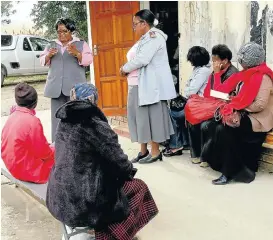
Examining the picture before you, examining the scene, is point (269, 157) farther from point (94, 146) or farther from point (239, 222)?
point (94, 146)

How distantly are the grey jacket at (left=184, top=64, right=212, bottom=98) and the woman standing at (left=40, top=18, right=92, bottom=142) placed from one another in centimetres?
117

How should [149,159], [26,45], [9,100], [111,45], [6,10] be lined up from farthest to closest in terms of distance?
[6,10], [26,45], [9,100], [111,45], [149,159]

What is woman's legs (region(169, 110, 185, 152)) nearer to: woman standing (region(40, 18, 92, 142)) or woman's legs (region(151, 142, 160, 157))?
woman's legs (region(151, 142, 160, 157))

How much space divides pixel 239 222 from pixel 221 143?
3.12 feet

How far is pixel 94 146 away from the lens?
276 cm

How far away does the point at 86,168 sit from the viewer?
9.07 feet

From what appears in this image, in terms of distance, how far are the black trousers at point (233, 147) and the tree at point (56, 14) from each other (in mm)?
11297

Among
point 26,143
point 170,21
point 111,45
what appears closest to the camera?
point 26,143

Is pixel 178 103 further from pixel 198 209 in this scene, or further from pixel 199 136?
pixel 198 209

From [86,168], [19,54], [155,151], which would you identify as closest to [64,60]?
[155,151]

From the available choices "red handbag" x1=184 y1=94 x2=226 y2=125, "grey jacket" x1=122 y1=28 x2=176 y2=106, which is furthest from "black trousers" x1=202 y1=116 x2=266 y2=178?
"grey jacket" x1=122 y1=28 x2=176 y2=106

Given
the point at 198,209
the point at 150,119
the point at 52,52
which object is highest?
the point at 52,52

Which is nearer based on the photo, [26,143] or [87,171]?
[87,171]

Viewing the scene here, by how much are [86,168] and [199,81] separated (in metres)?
2.40
